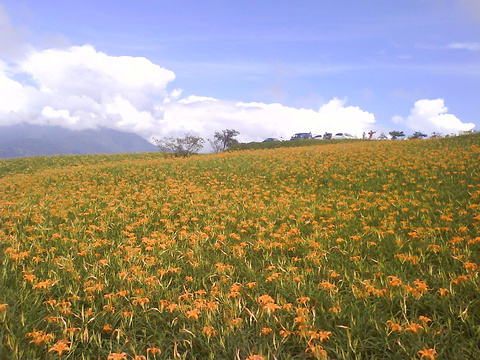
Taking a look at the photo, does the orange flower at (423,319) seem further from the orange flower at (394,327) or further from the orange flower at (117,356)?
the orange flower at (117,356)

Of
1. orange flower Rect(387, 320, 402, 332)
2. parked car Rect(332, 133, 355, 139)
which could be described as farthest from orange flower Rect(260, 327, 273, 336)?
parked car Rect(332, 133, 355, 139)

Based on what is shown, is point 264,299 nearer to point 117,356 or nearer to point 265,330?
point 265,330

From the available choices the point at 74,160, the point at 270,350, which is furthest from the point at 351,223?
the point at 74,160

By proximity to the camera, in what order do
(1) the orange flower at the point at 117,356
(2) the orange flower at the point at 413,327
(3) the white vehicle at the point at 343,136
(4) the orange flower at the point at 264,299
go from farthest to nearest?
(3) the white vehicle at the point at 343,136 → (4) the orange flower at the point at 264,299 → (2) the orange flower at the point at 413,327 → (1) the orange flower at the point at 117,356

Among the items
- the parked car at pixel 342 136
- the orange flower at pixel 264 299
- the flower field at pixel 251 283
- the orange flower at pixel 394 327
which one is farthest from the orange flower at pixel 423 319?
the parked car at pixel 342 136

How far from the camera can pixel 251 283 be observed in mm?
3629

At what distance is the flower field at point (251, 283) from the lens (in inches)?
112

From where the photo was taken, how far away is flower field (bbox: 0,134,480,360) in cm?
285

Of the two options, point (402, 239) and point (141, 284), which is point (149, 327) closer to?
point (141, 284)

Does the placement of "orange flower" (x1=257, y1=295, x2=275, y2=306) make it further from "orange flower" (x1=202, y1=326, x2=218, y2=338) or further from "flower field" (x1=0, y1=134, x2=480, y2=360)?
"orange flower" (x1=202, y1=326, x2=218, y2=338)

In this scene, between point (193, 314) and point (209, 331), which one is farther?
point (193, 314)

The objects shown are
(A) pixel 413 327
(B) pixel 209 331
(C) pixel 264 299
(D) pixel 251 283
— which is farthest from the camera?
(D) pixel 251 283

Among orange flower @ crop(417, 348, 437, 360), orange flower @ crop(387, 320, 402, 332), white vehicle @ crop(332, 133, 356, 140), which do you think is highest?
white vehicle @ crop(332, 133, 356, 140)

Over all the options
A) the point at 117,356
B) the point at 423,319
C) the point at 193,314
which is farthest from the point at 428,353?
the point at 117,356
